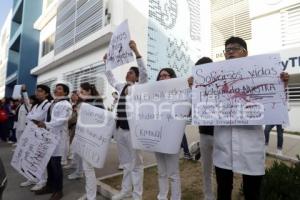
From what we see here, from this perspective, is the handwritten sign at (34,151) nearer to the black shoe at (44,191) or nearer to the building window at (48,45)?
the black shoe at (44,191)

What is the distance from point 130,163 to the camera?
4137mm

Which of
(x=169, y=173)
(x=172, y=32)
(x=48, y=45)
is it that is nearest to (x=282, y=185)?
(x=169, y=173)

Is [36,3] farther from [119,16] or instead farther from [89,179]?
[89,179]

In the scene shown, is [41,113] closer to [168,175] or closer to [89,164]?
[89,164]

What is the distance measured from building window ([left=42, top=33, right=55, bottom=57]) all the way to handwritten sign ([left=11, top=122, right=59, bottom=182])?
17931 mm

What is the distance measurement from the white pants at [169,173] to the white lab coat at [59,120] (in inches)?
66.7

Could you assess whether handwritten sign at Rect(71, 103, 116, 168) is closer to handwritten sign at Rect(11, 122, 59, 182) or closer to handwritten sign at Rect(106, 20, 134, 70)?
handwritten sign at Rect(11, 122, 59, 182)

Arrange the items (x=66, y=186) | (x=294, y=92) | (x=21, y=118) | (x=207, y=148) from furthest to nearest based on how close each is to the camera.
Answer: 1. (x=294, y=92)
2. (x=21, y=118)
3. (x=66, y=186)
4. (x=207, y=148)

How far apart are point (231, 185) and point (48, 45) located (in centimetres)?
2252

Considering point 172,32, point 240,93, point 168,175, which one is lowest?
point 168,175

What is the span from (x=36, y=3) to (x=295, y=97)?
22726mm

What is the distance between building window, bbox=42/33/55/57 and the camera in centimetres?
2188

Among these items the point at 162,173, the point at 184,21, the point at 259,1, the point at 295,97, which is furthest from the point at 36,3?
the point at 162,173

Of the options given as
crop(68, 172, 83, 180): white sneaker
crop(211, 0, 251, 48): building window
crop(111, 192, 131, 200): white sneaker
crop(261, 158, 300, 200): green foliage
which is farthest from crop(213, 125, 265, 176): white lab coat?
crop(211, 0, 251, 48): building window
